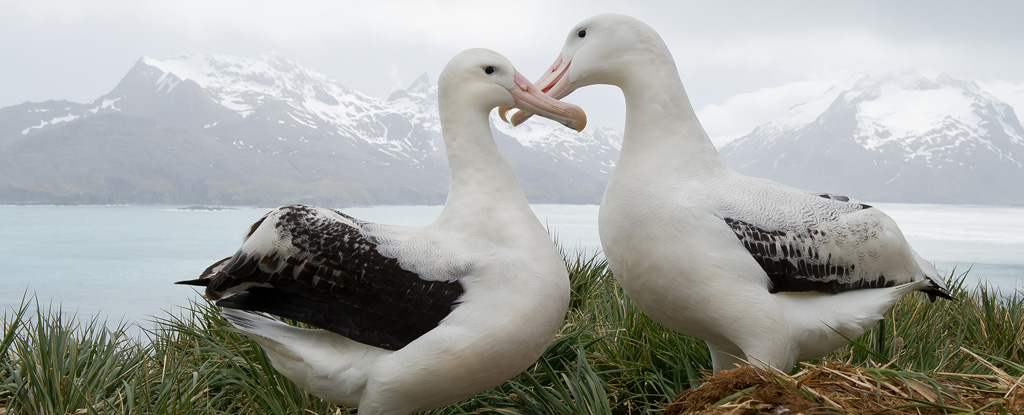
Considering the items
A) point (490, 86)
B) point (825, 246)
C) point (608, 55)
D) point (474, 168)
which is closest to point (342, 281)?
point (474, 168)

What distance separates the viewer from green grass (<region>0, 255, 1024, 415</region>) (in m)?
4.14

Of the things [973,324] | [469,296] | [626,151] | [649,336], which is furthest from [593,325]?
[973,324]

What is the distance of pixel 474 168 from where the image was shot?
3.75 m

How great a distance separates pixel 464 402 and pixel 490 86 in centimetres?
181

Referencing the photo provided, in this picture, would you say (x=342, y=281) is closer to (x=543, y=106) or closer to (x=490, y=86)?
(x=490, y=86)

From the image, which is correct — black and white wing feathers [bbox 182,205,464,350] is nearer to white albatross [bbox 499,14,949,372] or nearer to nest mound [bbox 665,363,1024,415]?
white albatross [bbox 499,14,949,372]

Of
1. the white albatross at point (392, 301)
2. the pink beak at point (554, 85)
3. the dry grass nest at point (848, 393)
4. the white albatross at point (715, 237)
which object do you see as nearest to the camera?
the dry grass nest at point (848, 393)

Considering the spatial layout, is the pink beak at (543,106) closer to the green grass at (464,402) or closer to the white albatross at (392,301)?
the white albatross at (392,301)

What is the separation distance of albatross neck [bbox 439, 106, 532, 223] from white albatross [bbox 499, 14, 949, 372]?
0.40m

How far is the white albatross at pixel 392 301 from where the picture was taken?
3.24 metres

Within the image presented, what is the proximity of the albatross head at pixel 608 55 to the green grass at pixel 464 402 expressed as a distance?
152cm

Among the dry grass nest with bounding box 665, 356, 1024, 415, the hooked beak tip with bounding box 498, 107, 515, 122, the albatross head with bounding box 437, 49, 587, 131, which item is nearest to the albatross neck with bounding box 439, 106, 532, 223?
the albatross head with bounding box 437, 49, 587, 131

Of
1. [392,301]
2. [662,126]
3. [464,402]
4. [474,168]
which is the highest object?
[662,126]

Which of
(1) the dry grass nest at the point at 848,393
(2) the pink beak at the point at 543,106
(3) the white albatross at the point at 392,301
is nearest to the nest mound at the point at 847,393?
(1) the dry grass nest at the point at 848,393
